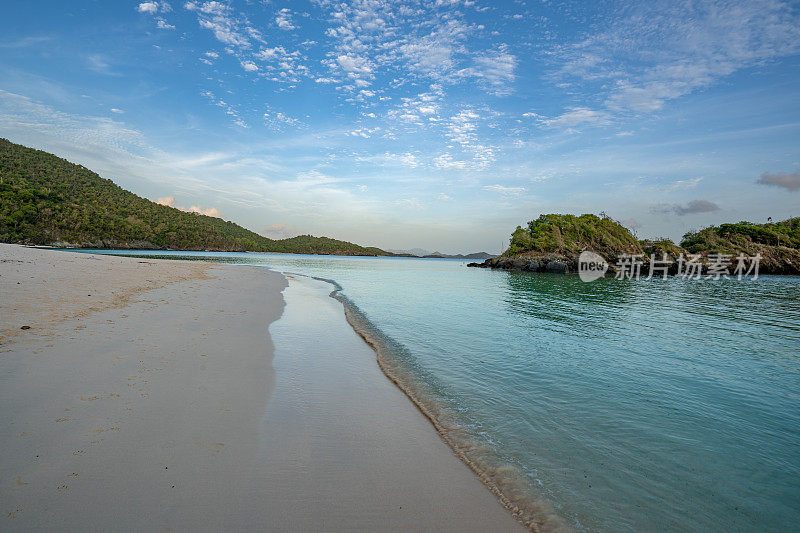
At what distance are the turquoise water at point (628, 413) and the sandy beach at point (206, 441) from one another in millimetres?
1279

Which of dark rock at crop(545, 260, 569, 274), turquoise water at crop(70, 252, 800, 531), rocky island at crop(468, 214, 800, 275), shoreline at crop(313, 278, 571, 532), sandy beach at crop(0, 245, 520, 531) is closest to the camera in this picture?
sandy beach at crop(0, 245, 520, 531)

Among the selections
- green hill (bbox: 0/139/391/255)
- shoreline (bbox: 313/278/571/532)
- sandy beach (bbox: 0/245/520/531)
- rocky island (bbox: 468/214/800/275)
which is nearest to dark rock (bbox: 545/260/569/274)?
rocky island (bbox: 468/214/800/275)

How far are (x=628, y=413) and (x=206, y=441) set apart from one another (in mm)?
7889

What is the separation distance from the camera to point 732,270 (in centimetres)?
8544

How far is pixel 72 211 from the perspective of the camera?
106188mm

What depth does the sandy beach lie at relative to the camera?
130 inches

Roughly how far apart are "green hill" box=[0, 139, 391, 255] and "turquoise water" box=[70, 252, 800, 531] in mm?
129237

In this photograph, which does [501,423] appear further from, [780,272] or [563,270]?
[780,272]

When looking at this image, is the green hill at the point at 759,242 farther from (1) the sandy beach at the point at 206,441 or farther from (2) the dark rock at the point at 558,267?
(1) the sandy beach at the point at 206,441

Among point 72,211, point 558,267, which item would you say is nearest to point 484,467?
point 558,267

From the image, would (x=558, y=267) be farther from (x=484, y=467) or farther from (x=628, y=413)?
(x=484, y=467)

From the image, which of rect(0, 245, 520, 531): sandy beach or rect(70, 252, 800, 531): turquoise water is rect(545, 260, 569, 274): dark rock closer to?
rect(70, 252, 800, 531): turquoise water

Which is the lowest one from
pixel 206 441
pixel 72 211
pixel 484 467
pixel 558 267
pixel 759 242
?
pixel 484 467

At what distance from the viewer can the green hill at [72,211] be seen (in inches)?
3580
